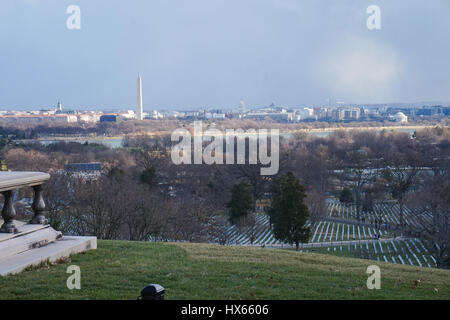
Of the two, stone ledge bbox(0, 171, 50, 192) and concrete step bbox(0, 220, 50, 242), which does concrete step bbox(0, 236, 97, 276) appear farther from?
stone ledge bbox(0, 171, 50, 192)

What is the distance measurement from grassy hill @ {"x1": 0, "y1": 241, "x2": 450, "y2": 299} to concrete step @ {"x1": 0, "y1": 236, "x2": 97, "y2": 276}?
0.20m

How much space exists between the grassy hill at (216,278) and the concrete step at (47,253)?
199mm

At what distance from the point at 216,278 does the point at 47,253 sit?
2.95 meters

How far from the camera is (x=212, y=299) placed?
5613 millimetres

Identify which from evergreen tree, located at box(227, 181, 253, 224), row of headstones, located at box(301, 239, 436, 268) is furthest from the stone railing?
evergreen tree, located at box(227, 181, 253, 224)

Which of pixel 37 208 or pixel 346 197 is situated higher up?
pixel 37 208

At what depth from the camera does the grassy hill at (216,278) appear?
230 inches

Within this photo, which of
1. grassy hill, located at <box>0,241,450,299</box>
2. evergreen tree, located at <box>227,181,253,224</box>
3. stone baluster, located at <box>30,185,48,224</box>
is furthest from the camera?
evergreen tree, located at <box>227,181,253,224</box>

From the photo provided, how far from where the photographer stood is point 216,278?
21.9ft

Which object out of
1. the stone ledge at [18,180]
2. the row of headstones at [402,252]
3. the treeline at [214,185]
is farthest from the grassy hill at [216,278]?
the row of headstones at [402,252]

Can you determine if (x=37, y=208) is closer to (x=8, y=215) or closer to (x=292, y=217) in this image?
(x=8, y=215)

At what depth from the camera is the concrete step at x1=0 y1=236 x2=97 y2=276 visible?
6.90 m

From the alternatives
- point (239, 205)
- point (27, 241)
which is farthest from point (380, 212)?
point (27, 241)
